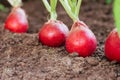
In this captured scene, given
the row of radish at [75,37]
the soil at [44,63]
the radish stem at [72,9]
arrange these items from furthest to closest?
the radish stem at [72,9], the row of radish at [75,37], the soil at [44,63]

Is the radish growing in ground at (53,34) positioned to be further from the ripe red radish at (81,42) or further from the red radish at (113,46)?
the red radish at (113,46)

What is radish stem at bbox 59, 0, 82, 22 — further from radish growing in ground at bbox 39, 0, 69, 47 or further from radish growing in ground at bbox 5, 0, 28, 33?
radish growing in ground at bbox 5, 0, 28, 33

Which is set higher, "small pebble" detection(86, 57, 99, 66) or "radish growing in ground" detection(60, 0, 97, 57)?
"radish growing in ground" detection(60, 0, 97, 57)

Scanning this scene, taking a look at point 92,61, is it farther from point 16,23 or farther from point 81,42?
point 16,23

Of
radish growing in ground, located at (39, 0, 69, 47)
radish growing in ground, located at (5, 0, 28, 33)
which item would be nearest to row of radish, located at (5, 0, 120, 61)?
radish growing in ground, located at (39, 0, 69, 47)

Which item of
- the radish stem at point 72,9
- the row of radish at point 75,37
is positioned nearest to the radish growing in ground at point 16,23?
the row of radish at point 75,37

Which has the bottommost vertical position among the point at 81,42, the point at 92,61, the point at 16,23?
the point at 92,61

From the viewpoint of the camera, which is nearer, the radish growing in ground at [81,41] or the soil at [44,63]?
the soil at [44,63]

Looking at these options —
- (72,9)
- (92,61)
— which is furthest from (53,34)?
(92,61)
